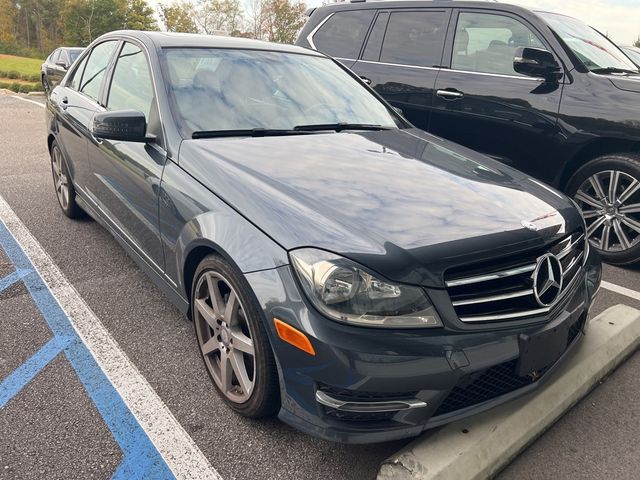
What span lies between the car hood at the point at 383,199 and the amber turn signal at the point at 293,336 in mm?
285

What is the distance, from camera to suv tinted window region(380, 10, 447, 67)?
202 inches

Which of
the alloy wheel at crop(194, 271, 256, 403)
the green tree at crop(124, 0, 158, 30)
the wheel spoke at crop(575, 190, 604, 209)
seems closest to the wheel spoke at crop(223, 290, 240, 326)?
the alloy wheel at crop(194, 271, 256, 403)

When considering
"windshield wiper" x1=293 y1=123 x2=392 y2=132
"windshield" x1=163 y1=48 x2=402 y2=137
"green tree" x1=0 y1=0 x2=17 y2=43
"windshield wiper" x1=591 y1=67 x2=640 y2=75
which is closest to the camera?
"windshield" x1=163 y1=48 x2=402 y2=137

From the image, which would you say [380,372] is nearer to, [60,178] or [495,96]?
[495,96]

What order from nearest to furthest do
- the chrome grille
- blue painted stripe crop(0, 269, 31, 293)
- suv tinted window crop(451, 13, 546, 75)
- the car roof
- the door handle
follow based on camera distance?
1. the chrome grille
2. the car roof
3. blue painted stripe crop(0, 269, 31, 293)
4. suv tinted window crop(451, 13, 546, 75)
5. the door handle

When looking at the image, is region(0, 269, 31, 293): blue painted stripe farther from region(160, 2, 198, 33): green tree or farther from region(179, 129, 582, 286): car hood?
region(160, 2, 198, 33): green tree

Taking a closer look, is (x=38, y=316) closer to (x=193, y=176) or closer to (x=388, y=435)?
(x=193, y=176)

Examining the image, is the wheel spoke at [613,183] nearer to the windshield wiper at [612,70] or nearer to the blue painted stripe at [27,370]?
the windshield wiper at [612,70]

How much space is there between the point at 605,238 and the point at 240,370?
327 centimetres

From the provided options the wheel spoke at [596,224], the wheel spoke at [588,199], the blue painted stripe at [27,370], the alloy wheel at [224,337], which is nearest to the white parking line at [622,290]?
the wheel spoke at [596,224]

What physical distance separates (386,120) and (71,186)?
2683 mm

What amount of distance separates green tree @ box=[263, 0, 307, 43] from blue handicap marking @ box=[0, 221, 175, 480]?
1588 inches

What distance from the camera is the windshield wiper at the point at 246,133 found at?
2.79 m

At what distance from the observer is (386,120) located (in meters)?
3.54
